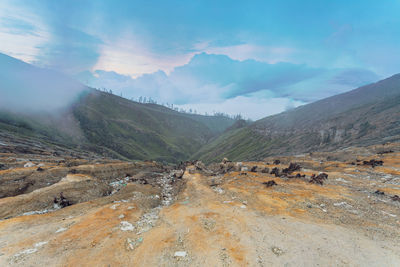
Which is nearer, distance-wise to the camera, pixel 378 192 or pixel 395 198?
pixel 395 198

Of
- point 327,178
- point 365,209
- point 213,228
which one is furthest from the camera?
point 327,178

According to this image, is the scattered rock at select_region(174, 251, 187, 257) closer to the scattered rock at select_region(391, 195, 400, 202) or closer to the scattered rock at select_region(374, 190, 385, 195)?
the scattered rock at select_region(391, 195, 400, 202)

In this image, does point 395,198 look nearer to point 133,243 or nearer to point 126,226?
point 133,243

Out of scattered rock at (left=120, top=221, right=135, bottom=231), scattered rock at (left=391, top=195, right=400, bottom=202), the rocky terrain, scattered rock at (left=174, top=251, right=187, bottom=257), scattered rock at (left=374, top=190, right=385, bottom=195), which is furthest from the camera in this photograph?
scattered rock at (left=374, top=190, right=385, bottom=195)

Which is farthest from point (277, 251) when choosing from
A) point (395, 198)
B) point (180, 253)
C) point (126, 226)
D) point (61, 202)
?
point (61, 202)

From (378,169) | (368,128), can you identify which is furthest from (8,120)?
(368,128)

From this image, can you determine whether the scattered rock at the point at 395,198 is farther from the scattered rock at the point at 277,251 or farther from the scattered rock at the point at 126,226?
the scattered rock at the point at 126,226

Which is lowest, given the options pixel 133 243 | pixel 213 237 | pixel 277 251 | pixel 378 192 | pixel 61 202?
pixel 61 202

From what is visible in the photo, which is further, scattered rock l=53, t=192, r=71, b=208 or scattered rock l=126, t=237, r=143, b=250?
scattered rock l=53, t=192, r=71, b=208

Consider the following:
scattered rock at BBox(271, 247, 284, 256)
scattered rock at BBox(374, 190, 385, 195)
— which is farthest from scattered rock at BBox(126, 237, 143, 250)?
scattered rock at BBox(374, 190, 385, 195)

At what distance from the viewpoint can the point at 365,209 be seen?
78.5 feet

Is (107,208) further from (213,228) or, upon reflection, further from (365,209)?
(365,209)

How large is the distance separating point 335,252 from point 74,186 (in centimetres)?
4636

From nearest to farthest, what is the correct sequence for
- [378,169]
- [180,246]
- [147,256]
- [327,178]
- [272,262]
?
[272,262] < [147,256] < [180,246] < [327,178] < [378,169]
